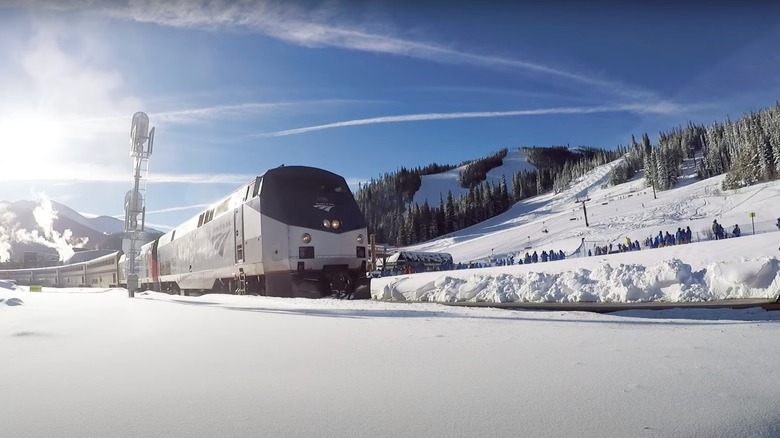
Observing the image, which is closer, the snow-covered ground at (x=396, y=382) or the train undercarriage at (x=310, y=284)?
the snow-covered ground at (x=396, y=382)

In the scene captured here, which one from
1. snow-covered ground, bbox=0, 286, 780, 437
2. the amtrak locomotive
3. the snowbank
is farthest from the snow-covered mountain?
snow-covered ground, bbox=0, 286, 780, 437

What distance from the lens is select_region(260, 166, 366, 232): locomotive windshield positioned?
45.1ft

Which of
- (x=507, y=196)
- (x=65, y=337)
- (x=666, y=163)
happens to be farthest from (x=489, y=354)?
(x=507, y=196)

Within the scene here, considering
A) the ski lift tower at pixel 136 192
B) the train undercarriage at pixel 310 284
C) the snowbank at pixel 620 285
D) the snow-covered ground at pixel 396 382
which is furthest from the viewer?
the ski lift tower at pixel 136 192

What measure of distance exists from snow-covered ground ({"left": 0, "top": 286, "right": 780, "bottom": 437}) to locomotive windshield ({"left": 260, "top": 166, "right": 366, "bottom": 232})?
8.24 m

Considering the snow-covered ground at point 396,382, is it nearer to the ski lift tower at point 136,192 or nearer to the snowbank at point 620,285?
the snowbank at point 620,285

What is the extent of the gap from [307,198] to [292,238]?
1437 mm

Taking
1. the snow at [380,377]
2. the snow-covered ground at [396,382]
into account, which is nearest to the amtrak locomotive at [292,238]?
the snow at [380,377]

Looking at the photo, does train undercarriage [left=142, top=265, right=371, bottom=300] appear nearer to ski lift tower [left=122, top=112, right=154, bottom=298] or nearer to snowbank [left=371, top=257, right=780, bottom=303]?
snowbank [left=371, top=257, right=780, bottom=303]

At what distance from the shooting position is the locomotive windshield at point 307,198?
13742 millimetres

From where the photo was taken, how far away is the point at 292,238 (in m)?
13.7

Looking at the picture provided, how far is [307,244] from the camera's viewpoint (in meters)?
13.9

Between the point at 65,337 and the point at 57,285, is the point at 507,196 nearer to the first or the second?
the point at 57,285

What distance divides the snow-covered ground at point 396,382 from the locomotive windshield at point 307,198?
8237 millimetres
